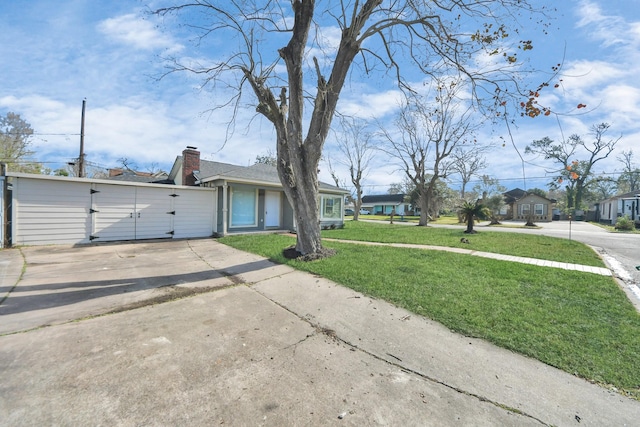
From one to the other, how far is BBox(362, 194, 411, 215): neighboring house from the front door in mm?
37254

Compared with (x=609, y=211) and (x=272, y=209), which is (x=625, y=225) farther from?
(x=272, y=209)

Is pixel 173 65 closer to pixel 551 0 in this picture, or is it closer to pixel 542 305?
pixel 551 0

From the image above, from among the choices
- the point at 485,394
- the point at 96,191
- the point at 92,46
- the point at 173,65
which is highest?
the point at 92,46

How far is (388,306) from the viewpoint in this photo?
13.4ft

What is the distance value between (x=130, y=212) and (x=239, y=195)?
4.19 meters

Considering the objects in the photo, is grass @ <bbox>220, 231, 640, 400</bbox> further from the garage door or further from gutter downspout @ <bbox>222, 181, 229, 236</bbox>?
the garage door

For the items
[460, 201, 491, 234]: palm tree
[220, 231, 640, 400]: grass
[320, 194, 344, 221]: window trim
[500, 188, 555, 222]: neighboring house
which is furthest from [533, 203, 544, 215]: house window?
[220, 231, 640, 400]: grass

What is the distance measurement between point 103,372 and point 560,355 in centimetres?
451

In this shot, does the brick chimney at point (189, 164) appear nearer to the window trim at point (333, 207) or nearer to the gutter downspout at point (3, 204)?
the gutter downspout at point (3, 204)

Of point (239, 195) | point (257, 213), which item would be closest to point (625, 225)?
point (257, 213)

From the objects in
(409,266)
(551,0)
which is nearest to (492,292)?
(409,266)

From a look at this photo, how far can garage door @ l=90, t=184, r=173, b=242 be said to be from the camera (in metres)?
9.47

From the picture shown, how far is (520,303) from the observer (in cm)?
417

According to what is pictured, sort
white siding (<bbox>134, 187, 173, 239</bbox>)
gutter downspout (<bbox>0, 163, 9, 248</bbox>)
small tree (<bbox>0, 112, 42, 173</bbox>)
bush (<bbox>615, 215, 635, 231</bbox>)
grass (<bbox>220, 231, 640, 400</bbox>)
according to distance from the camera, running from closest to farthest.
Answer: grass (<bbox>220, 231, 640, 400</bbox>) → gutter downspout (<bbox>0, 163, 9, 248</bbox>) → white siding (<bbox>134, 187, 173, 239</bbox>) → bush (<bbox>615, 215, 635, 231</bbox>) → small tree (<bbox>0, 112, 42, 173</bbox>)
